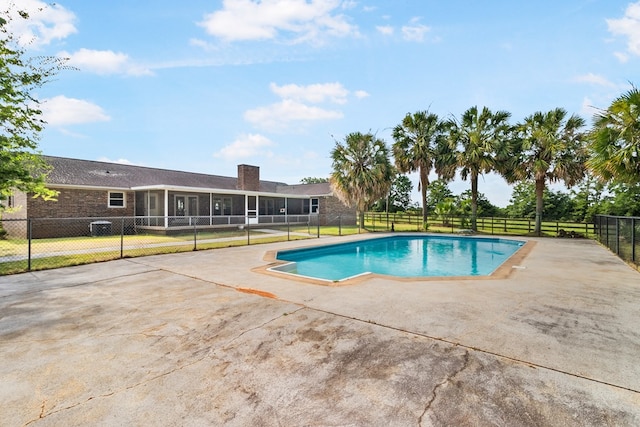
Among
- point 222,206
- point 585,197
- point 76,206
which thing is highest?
point 585,197

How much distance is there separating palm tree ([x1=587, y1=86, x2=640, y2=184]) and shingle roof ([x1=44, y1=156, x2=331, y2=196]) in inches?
757

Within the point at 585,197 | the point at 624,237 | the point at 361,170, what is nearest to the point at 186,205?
the point at 361,170

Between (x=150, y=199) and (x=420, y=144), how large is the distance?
57.0 feet

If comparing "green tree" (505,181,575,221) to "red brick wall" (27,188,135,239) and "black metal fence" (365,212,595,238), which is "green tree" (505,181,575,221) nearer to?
"black metal fence" (365,212,595,238)

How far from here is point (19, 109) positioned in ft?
31.2

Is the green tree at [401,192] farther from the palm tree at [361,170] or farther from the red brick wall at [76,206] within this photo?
the red brick wall at [76,206]

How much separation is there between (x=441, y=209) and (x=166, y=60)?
73.0 ft

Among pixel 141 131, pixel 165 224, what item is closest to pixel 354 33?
pixel 165 224

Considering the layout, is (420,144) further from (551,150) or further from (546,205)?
(546,205)

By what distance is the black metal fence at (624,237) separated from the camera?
30.3ft

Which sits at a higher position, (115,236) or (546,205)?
A: (546,205)

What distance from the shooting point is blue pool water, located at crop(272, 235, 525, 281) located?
10320mm

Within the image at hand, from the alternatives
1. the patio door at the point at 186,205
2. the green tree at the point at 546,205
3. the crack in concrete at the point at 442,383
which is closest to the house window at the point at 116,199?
the patio door at the point at 186,205

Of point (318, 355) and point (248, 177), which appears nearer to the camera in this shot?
point (318, 355)
